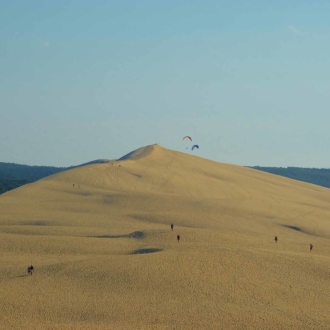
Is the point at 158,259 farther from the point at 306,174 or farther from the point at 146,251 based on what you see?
the point at 306,174

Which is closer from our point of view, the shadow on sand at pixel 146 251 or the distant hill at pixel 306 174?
the shadow on sand at pixel 146 251

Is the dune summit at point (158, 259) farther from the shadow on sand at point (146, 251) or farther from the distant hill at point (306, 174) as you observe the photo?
the distant hill at point (306, 174)

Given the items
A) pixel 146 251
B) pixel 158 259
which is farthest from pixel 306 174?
pixel 158 259

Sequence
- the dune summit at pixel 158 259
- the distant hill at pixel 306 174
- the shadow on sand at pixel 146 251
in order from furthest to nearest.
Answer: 1. the distant hill at pixel 306 174
2. the shadow on sand at pixel 146 251
3. the dune summit at pixel 158 259

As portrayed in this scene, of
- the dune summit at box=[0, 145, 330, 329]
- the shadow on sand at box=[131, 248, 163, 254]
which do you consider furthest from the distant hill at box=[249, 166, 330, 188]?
the shadow on sand at box=[131, 248, 163, 254]

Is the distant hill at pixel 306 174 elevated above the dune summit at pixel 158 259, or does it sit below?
above

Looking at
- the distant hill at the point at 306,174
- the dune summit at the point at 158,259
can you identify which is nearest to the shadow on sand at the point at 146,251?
the dune summit at the point at 158,259

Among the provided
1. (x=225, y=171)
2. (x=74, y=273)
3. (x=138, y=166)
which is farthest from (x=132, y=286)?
(x=225, y=171)

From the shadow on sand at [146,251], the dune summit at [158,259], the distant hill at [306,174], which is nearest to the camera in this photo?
the dune summit at [158,259]
